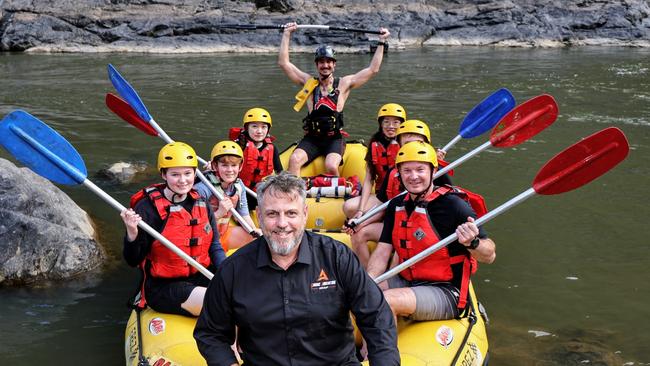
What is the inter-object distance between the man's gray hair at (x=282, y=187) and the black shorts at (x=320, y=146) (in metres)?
3.97

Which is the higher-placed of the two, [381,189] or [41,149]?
[41,149]

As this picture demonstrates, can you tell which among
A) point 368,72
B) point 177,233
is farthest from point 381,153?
point 177,233

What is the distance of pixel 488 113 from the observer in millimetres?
5867

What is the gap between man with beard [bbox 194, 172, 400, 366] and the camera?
2.45 metres

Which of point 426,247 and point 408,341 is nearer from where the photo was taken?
point 408,341

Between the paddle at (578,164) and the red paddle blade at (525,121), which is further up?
the red paddle blade at (525,121)

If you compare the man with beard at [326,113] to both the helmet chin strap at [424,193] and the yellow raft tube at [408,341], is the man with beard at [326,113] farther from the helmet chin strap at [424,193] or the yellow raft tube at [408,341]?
the yellow raft tube at [408,341]

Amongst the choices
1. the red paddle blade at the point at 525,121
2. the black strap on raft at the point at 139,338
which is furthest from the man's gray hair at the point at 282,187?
the red paddle blade at the point at 525,121

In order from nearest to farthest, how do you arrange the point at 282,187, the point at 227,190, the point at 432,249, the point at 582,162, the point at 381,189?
the point at 282,187
the point at 432,249
the point at 582,162
the point at 227,190
the point at 381,189

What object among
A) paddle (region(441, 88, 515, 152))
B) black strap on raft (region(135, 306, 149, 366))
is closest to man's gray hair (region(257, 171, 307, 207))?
black strap on raft (region(135, 306, 149, 366))

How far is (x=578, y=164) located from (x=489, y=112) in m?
1.96

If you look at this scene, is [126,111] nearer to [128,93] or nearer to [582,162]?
[128,93]

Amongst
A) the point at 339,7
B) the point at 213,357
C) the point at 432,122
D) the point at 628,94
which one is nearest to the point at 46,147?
the point at 213,357

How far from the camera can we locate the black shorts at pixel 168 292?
368 cm
